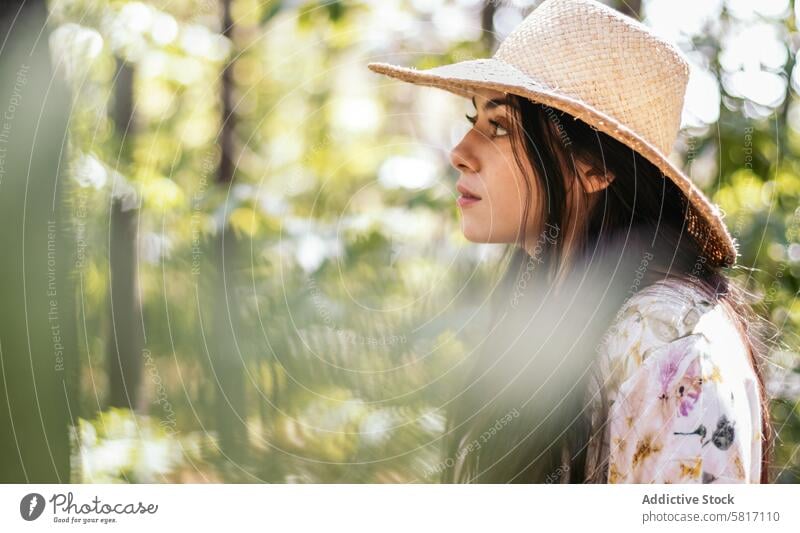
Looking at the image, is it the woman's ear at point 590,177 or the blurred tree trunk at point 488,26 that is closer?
the woman's ear at point 590,177

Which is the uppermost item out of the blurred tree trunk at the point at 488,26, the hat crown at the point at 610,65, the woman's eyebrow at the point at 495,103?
the hat crown at the point at 610,65

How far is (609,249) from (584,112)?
0.42 feet

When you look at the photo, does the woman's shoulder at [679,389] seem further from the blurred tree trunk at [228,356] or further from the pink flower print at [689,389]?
the blurred tree trunk at [228,356]

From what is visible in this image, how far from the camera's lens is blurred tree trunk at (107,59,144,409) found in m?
0.93

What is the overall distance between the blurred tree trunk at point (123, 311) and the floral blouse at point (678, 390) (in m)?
0.56

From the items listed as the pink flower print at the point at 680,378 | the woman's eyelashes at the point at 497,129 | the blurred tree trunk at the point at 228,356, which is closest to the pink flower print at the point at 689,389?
the pink flower print at the point at 680,378

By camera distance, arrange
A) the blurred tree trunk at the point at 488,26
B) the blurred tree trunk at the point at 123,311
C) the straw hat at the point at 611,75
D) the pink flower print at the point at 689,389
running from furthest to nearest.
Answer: the blurred tree trunk at the point at 488,26 → the blurred tree trunk at the point at 123,311 → the straw hat at the point at 611,75 → the pink flower print at the point at 689,389

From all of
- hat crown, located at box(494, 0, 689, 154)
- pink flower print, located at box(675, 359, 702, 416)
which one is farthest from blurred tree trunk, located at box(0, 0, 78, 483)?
pink flower print, located at box(675, 359, 702, 416)

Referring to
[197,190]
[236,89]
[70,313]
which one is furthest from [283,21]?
[70,313]

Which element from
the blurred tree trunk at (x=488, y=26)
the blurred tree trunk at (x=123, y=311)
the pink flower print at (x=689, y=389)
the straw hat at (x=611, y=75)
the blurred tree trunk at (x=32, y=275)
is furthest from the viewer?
the blurred tree trunk at (x=488, y=26)

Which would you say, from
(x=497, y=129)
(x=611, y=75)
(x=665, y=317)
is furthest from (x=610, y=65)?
(x=665, y=317)

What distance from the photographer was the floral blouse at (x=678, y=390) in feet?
1.87
